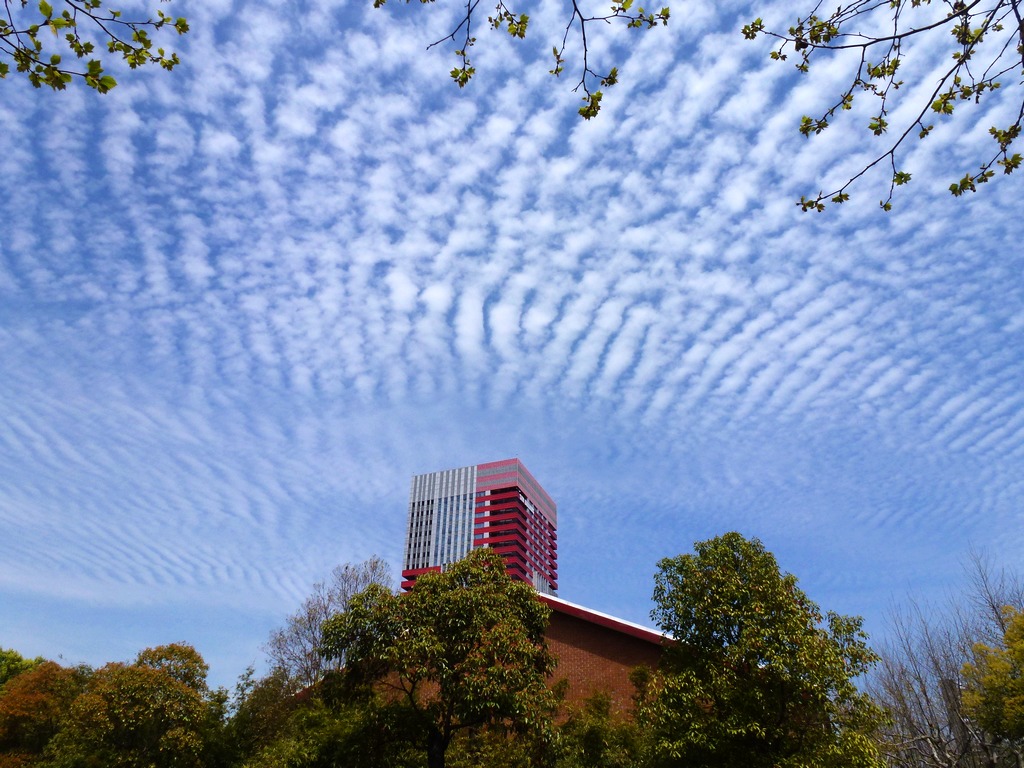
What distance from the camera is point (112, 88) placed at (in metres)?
4.39

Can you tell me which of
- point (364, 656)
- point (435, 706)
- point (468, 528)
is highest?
point (468, 528)

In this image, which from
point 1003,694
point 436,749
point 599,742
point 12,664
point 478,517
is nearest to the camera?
point 436,749

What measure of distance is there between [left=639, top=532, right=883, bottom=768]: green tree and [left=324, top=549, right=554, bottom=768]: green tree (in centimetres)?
286

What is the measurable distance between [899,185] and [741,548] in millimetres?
10873

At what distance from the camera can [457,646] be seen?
15.1 meters

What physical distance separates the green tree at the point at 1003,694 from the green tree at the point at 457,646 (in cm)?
1515

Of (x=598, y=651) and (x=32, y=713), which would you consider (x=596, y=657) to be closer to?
(x=598, y=651)

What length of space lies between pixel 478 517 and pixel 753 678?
12334 centimetres

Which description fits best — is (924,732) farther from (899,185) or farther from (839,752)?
(899,185)

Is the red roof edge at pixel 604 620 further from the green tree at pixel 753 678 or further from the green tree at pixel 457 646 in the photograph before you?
the green tree at pixel 753 678

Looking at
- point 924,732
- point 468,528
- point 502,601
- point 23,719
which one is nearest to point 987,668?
point 924,732

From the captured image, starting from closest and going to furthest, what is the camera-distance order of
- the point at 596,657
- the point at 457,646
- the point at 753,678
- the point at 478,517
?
the point at 753,678 → the point at 457,646 → the point at 596,657 → the point at 478,517

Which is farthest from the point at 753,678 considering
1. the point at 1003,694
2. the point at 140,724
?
the point at 140,724

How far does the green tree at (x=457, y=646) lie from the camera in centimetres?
1461
